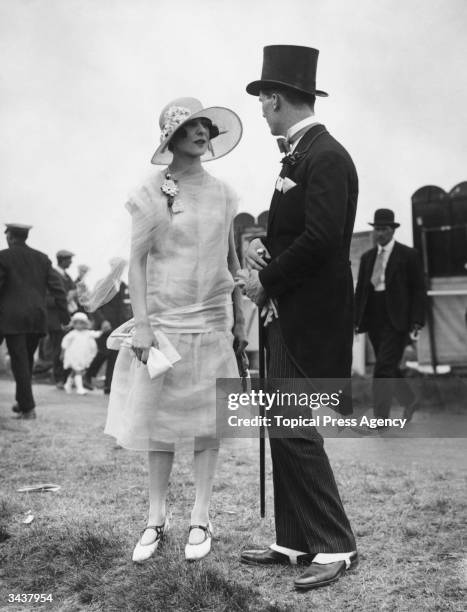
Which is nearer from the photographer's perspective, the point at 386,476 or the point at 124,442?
the point at 124,442

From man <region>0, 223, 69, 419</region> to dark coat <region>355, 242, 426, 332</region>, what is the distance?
3.48m

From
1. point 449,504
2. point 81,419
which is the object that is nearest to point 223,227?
point 449,504

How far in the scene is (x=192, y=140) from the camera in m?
4.00

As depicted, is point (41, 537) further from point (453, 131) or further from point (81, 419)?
point (453, 131)

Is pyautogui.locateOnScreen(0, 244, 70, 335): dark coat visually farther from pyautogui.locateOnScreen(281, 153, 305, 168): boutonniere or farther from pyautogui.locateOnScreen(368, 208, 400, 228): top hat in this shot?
pyautogui.locateOnScreen(281, 153, 305, 168): boutonniere

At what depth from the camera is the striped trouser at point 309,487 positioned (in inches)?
138

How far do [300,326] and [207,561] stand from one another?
1151mm

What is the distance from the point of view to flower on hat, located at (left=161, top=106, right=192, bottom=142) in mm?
3969

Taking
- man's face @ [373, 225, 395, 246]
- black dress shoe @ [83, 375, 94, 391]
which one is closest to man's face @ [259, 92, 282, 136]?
man's face @ [373, 225, 395, 246]

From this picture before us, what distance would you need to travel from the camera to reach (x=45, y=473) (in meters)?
6.05

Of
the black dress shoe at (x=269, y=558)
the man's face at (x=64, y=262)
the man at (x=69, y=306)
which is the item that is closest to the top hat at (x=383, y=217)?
the black dress shoe at (x=269, y=558)

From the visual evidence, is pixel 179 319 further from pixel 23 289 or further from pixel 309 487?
pixel 23 289

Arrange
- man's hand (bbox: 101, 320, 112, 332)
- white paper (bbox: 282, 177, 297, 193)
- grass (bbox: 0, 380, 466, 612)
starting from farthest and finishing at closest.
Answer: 1. man's hand (bbox: 101, 320, 112, 332)
2. white paper (bbox: 282, 177, 297, 193)
3. grass (bbox: 0, 380, 466, 612)

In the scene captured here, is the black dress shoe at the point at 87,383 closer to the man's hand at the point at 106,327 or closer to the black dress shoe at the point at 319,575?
the man's hand at the point at 106,327
